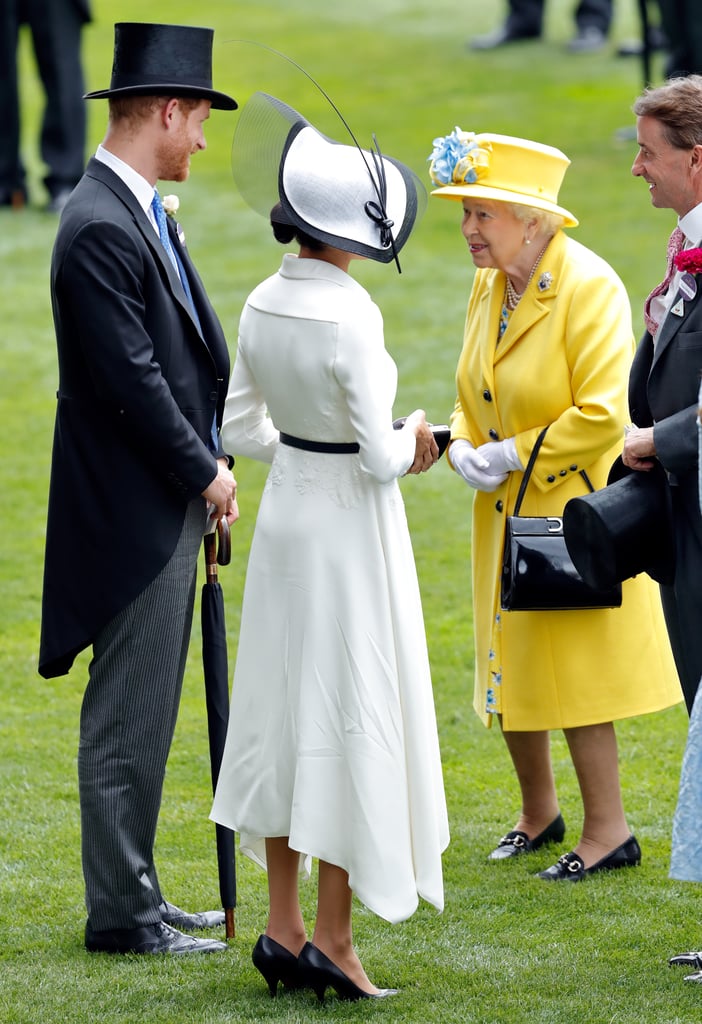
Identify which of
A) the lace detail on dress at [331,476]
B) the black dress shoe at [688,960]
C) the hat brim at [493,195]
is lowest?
the black dress shoe at [688,960]

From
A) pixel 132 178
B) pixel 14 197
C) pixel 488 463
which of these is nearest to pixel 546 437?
pixel 488 463

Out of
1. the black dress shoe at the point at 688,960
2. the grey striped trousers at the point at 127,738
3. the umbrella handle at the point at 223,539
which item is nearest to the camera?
the black dress shoe at the point at 688,960

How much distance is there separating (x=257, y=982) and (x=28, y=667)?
295 cm

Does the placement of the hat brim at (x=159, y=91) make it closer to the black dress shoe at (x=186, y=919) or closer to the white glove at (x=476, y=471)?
the white glove at (x=476, y=471)

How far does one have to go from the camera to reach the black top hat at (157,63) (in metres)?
4.18

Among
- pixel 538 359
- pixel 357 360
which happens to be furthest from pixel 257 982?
pixel 538 359

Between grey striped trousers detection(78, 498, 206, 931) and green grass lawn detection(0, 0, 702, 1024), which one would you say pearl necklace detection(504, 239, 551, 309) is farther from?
grey striped trousers detection(78, 498, 206, 931)

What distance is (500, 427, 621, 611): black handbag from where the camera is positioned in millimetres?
4574

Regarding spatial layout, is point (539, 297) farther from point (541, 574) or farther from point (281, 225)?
point (281, 225)

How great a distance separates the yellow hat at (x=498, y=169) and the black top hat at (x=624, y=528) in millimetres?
A: 1023

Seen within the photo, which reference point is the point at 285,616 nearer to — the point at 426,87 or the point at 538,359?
the point at 538,359

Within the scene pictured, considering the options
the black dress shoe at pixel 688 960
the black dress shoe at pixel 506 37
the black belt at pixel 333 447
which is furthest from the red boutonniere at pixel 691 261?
the black dress shoe at pixel 506 37

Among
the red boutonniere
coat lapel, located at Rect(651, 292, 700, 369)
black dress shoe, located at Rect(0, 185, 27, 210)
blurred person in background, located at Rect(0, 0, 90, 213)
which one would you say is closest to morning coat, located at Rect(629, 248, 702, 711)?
coat lapel, located at Rect(651, 292, 700, 369)

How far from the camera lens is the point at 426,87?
55.0 feet
